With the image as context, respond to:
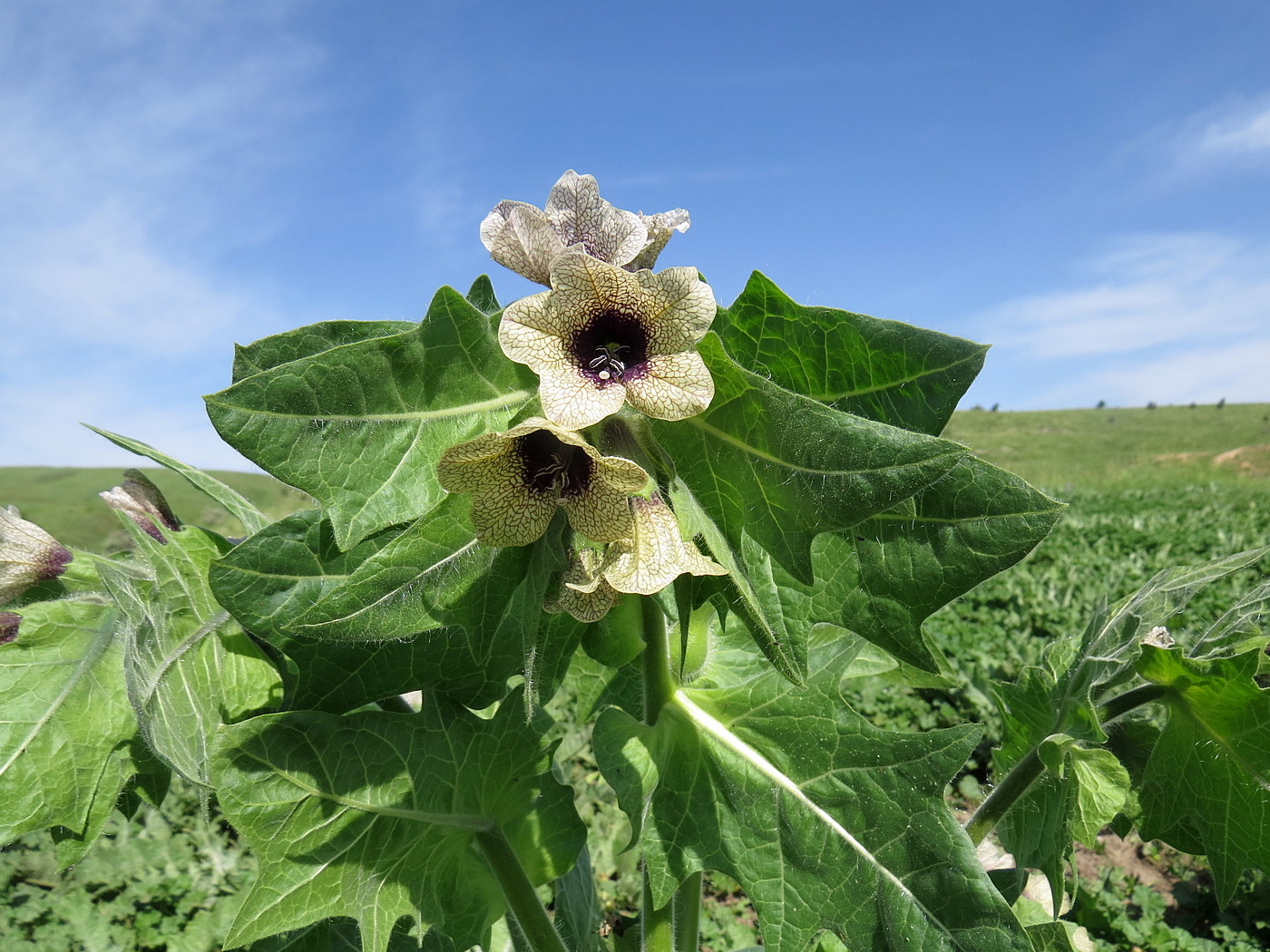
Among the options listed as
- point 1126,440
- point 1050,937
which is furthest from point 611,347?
point 1126,440

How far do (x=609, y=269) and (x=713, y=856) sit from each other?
1113 millimetres

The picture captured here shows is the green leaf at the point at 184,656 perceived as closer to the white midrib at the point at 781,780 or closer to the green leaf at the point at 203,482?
the green leaf at the point at 203,482

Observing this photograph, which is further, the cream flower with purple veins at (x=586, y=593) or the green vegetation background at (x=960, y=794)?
the green vegetation background at (x=960, y=794)

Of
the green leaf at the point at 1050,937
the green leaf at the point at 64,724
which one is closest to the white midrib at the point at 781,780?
the green leaf at the point at 1050,937

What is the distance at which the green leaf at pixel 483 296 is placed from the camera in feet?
4.37

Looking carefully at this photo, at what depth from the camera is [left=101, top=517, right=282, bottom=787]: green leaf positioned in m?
1.34

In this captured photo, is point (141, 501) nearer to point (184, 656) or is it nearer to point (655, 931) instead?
point (184, 656)

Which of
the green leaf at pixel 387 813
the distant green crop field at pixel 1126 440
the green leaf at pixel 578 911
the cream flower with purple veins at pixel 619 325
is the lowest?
the green leaf at pixel 578 911

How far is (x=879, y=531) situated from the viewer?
4.33 feet

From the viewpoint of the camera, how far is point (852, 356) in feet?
3.96

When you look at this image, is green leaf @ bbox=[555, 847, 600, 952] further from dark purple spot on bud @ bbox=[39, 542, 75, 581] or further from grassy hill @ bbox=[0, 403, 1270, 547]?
grassy hill @ bbox=[0, 403, 1270, 547]

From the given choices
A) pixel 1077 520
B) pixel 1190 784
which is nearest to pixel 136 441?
pixel 1190 784

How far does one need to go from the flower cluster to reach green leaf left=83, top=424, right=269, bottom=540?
74cm

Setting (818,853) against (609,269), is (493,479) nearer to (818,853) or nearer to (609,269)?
(609,269)
